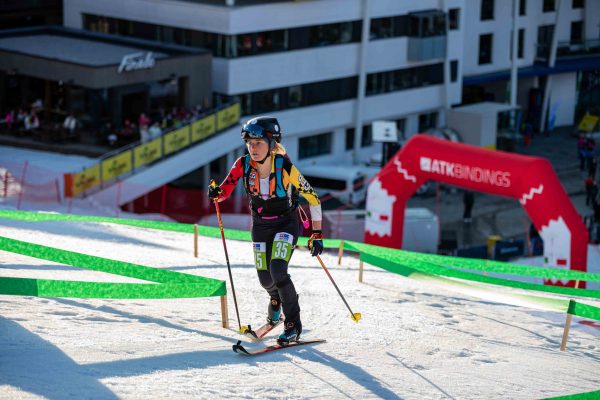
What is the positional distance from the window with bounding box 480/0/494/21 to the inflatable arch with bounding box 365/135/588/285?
26704 mm

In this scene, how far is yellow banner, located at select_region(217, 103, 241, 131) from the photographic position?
37797mm

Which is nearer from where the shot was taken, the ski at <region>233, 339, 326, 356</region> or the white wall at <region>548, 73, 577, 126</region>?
the ski at <region>233, 339, 326, 356</region>

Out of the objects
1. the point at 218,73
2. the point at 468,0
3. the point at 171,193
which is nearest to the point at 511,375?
the point at 171,193

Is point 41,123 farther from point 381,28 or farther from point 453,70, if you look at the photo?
point 453,70

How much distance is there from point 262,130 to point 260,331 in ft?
6.74

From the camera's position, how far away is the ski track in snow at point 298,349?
10.6m

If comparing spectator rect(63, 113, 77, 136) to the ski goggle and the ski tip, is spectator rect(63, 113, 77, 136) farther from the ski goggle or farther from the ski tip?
the ski tip

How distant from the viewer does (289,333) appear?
477 inches

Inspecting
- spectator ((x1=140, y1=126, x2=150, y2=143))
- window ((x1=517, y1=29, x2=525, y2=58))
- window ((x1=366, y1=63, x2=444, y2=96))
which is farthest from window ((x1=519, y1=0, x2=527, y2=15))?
spectator ((x1=140, y1=126, x2=150, y2=143))

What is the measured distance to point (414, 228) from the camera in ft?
103

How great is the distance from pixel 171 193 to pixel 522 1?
93.4ft

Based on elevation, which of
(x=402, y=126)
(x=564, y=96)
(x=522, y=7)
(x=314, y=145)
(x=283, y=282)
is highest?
(x=522, y=7)

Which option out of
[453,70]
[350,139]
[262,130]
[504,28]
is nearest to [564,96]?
[504,28]

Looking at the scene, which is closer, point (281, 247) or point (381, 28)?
point (281, 247)
